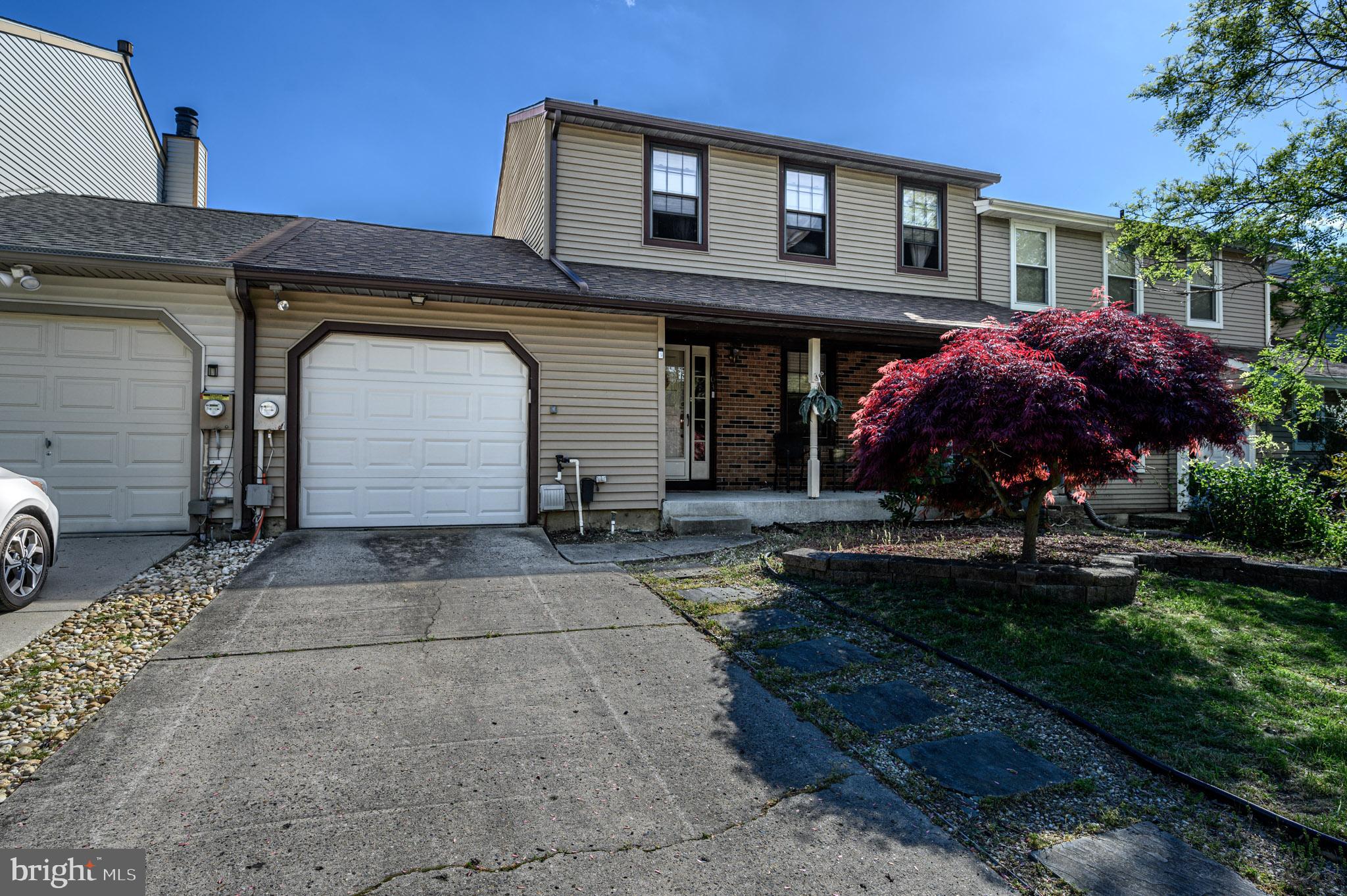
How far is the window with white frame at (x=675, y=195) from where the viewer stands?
10211 mm

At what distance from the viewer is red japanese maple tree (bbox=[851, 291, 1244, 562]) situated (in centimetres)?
482

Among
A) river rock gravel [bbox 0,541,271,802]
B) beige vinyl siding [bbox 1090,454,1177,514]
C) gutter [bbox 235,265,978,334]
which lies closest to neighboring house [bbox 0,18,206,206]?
gutter [bbox 235,265,978,334]

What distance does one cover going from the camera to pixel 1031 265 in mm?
12117

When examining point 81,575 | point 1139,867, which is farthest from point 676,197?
point 1139,867

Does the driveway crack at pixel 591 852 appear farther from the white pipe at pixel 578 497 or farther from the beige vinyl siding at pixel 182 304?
the beige vinyl siding at pixel 182 304

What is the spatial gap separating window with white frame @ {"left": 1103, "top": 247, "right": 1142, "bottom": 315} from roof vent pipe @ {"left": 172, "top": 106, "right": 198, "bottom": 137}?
64.6 ft

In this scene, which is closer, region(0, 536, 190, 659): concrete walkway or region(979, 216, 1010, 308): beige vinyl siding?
region(0, 536, 190, 659): concrete walkway

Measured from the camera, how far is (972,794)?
8.95 feet

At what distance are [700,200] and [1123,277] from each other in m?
8.04

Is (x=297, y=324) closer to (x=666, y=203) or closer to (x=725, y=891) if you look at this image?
(x=666, y=203)

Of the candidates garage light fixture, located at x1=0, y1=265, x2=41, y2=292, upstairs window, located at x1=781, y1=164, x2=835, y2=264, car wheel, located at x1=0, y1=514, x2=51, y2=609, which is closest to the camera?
car wheel, located at x1=0, y1=514, x2=51, y2=609

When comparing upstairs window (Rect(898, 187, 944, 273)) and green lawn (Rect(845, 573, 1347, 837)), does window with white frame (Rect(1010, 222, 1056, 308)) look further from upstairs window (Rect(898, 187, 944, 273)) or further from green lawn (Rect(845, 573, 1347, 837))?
green lawn (Rect(845, 573, 1347, 837))

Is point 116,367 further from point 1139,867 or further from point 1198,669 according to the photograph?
point 1198,669

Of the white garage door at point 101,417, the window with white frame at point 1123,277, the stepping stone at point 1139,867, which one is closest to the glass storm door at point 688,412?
the white garage door at point 101,417
